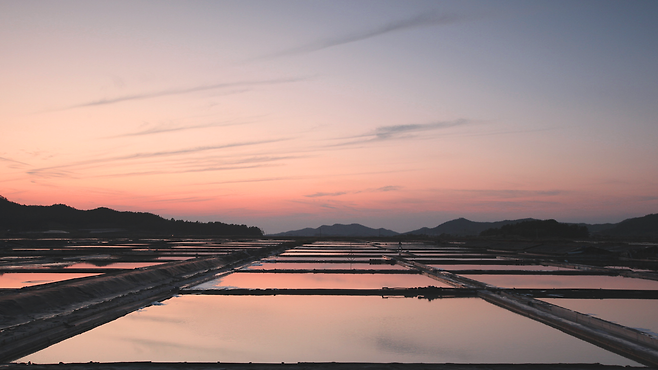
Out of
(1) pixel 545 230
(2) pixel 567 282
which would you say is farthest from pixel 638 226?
(2) pixel 567 282

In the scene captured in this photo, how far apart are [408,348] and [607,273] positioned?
1213cm

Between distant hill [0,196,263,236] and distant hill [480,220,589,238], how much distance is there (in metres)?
51.3

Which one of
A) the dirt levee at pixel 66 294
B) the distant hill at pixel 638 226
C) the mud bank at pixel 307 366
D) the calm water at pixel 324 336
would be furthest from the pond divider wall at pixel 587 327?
the distant hill at pixel 638 226

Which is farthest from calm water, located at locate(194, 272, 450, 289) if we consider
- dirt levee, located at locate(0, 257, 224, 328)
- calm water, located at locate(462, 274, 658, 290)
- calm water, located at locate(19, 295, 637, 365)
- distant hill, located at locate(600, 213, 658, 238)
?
distant hill, located at locate(600, 213, 658, 238)

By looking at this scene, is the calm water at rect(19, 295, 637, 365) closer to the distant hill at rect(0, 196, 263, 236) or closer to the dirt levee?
the dirt levee

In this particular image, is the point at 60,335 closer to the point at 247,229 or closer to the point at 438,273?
the point at 438,273

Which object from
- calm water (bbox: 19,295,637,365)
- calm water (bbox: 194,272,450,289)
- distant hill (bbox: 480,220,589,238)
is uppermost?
distant hill (bbox: 480,220,589,238)

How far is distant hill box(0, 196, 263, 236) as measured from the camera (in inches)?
3529

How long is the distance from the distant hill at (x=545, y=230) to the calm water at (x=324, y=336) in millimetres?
50558

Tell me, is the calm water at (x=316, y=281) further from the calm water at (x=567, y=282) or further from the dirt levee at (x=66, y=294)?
the calm water at (x=567, y=282)

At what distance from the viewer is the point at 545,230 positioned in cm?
5841

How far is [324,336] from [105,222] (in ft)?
341

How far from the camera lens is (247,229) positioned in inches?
3996

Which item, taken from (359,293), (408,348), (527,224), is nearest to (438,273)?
(359,293)
